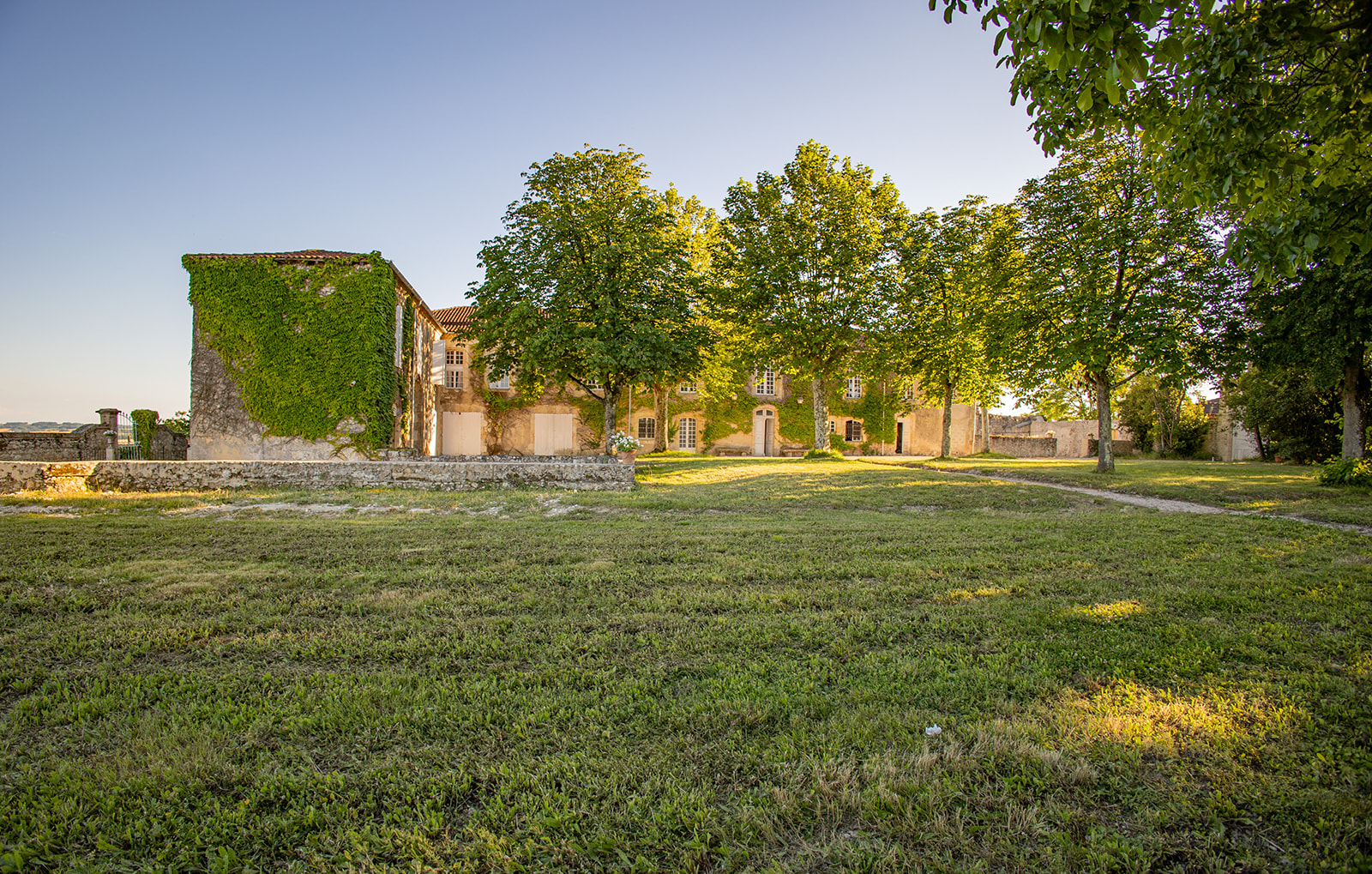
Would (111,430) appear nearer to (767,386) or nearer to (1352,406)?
(767,386)

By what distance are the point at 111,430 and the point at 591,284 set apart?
14.2m

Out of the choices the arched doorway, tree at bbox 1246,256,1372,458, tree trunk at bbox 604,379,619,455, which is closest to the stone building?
tree trunk at bbox 604,379,619,455

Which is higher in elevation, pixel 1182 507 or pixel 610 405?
pixel 610 405

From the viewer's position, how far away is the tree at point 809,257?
20.4 metres

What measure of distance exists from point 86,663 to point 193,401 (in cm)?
1801

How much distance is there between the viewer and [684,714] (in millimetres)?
2355

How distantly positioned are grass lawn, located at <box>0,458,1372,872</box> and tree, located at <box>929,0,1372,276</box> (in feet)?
8.24

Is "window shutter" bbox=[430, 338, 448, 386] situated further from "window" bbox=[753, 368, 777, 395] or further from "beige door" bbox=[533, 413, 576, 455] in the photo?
"window" bbox=[753, 368, 777, 395]

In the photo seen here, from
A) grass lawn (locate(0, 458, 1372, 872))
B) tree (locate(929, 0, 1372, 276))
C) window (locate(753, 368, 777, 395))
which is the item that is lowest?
grass lawn (locate(0, 458, 1372, 872))

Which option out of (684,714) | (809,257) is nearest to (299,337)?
(809,257)

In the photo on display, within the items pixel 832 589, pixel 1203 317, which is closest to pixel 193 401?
pixel 832 589

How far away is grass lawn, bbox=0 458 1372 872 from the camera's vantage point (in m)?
1.68

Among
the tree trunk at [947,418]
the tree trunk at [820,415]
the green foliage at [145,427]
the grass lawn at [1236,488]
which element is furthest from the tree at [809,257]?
the green foliage at [145,427]

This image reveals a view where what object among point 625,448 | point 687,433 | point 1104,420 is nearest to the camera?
point 625,448
